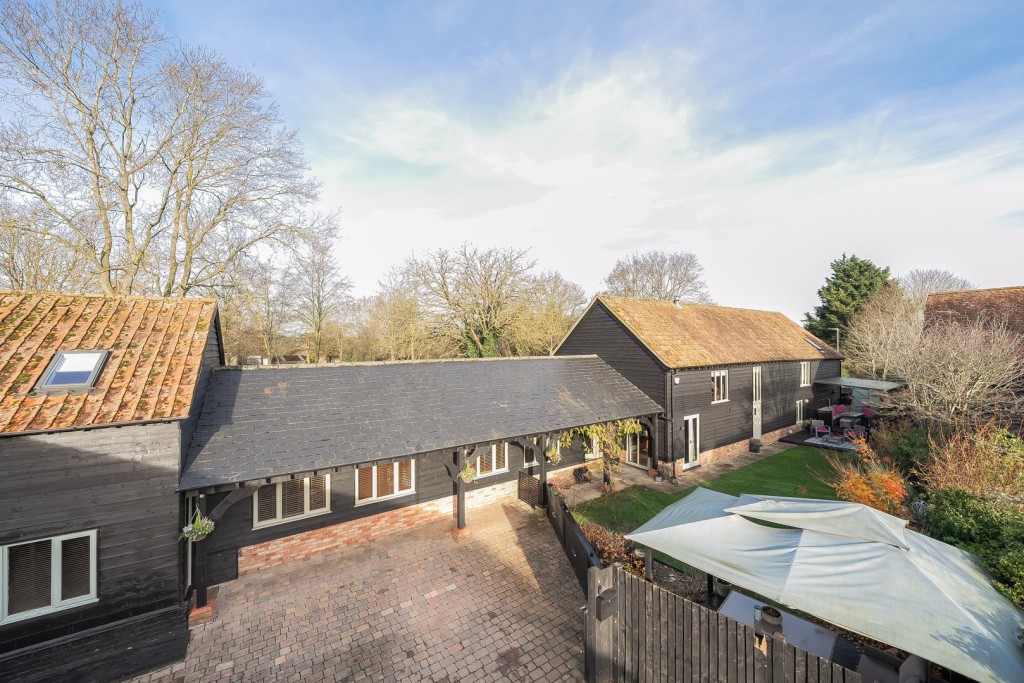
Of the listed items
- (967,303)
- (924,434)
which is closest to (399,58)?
(924,434)

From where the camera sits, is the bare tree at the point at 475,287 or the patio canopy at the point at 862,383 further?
the bare tree at the point at 475,287

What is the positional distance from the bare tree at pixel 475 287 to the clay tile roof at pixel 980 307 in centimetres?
2330

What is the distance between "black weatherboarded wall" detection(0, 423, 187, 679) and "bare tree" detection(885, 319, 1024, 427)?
2085 centimetres

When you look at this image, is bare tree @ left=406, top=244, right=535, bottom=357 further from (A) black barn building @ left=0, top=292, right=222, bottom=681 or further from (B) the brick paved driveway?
(A) black barn building @ left=0, top=292, right=222, bottom=681

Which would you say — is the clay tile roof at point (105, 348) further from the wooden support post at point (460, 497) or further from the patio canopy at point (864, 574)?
the patio canopy at point (864, 574)

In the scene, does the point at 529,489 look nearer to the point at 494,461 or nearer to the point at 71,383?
the point at 494,461

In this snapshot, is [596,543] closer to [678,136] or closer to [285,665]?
[285,665]

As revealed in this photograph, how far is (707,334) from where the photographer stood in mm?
19250

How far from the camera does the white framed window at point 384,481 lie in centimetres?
1048

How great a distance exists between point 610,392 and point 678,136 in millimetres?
9904

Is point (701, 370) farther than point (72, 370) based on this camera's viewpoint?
Yes

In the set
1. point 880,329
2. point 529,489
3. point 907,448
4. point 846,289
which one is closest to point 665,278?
point 846,289

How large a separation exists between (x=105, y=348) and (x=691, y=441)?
17.8 metres

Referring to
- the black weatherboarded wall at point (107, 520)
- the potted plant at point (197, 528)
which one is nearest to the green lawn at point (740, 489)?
the potted plant at point (197, 528)
